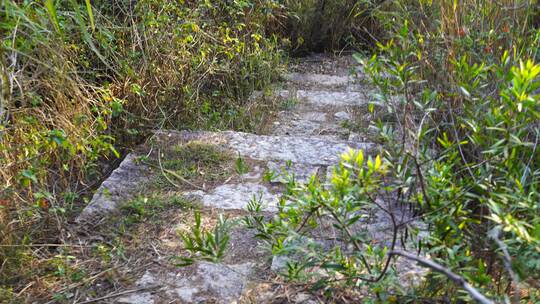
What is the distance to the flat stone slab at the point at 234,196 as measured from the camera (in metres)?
2.31

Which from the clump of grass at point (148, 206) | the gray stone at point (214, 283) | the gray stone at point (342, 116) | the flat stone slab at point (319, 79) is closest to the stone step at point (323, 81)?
the flat stone slab at point (319, 79)

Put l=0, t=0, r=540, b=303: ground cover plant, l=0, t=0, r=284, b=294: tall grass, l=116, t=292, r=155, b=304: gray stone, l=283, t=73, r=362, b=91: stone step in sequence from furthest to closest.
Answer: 1. l=283, t=73, r=362, b=91: stone step
2. l=0, t=0, r=284, b=294: tall grass
3. l=116, t=292, r=155, b=304: gray stone
4. l=0, t=0, r=540, b=303: ground cover plant

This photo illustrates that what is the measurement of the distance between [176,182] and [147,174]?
16 centimetres

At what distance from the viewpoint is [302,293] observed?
169 cm

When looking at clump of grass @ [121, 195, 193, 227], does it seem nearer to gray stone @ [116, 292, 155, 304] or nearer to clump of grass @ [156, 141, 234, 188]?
clump of grass @ [156, 141, 234, 188]

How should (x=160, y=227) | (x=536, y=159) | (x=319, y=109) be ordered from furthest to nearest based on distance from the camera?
1. (x=319, y=109)
2. (x=160, y=227)
3. (x=536, y=159)

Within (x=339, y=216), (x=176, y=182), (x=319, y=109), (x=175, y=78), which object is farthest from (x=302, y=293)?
(x=319, y=109)

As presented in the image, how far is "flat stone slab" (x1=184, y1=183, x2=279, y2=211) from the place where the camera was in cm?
231

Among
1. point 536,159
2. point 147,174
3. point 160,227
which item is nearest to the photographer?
point 536,159

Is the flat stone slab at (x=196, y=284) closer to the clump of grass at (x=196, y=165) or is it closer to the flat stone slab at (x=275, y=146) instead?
the clump of grass at (x=196, y=165)

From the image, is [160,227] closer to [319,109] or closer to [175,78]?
[175,78]

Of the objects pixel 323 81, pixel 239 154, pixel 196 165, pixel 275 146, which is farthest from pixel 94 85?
pixel 323 81

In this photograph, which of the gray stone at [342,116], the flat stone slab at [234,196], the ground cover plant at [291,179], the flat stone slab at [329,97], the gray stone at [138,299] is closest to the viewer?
the ground cover plant at [291,179]

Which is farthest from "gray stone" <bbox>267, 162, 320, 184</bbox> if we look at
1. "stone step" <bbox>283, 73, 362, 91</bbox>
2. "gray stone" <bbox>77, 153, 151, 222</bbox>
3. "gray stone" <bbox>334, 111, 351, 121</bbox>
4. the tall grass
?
"stone step" <bbox>283, 73, 362, 91</bbox>
